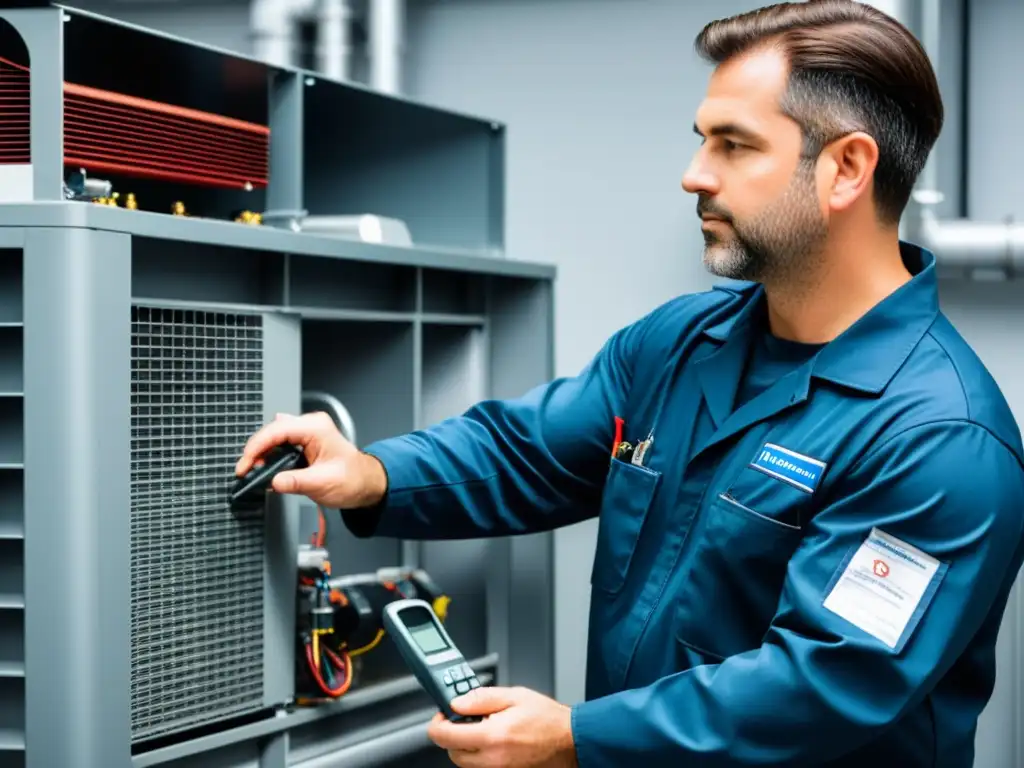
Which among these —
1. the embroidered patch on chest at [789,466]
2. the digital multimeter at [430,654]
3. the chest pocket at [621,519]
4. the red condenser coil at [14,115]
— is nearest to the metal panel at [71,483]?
the red condenser coil at [14,115]

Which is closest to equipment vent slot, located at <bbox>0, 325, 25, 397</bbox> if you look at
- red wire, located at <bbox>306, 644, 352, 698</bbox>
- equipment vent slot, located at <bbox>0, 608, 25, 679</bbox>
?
equipment vent slot, located at <bbox>0, 608, 25, 679</bbox>

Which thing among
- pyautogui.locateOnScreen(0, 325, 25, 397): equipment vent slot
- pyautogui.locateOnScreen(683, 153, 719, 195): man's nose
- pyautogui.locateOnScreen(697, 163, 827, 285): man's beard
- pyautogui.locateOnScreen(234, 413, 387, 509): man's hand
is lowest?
pyautogui.locateOnScreen(234, 413, 387, 509): man's hand

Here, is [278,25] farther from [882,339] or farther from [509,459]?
[882,339]

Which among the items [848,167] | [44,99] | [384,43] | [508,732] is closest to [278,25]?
[384,43]

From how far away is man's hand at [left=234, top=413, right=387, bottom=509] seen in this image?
1432mm

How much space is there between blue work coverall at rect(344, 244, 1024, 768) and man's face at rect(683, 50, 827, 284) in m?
0.11

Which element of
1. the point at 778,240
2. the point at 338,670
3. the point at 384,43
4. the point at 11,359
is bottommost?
the point at 338,670

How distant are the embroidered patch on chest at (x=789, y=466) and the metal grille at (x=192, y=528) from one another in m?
0.66

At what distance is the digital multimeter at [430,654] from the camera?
1217mm

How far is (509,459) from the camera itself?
1.58 m

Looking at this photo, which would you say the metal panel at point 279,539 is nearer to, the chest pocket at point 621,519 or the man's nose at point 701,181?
the chest pocket at point 621,519

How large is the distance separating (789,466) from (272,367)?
69cm

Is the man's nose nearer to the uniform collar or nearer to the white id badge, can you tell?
the uniform collar

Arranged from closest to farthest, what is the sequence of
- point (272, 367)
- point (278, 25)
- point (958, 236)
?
point (272, 367) → point (958, 236) → point (278, 25)
